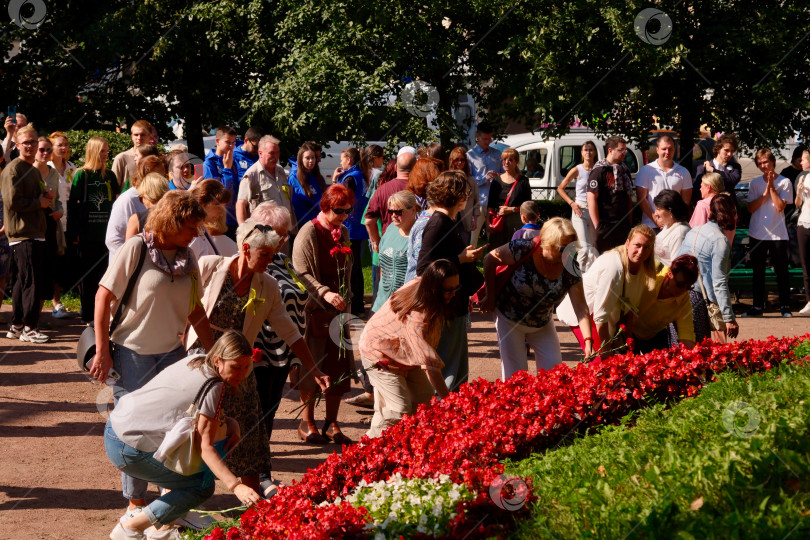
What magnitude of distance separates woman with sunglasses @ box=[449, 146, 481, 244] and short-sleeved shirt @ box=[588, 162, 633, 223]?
1436 millimetres

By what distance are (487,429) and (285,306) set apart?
6.15 feet

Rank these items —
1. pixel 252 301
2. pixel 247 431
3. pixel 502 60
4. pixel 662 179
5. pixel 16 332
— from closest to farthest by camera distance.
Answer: pixel 247 431 < pixel 252 301 < pixel 16 332 < pixel 662 179 < pixel 502 60

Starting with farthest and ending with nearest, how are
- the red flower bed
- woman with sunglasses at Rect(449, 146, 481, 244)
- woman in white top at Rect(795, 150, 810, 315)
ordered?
woman in white top at Rect(795, 150, 810, 315) → woman with sunglasses at Rect(449, 146, 481, 244) → the red flower bed

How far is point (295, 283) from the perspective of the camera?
6977 millimetres

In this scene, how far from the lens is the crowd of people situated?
5383 mm

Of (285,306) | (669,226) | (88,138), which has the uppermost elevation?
(88,138)

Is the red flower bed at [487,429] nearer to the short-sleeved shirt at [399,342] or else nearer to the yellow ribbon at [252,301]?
the short-sleeved shirt at [399,342]

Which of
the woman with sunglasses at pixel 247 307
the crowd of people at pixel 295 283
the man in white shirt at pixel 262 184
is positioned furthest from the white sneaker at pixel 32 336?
the woman with sunglasses at pixel 247 307

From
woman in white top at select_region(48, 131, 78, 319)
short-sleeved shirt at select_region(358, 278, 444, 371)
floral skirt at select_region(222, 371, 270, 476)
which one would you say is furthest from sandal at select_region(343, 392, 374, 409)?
woman in white top at select_region(48, 131, 78, 319)

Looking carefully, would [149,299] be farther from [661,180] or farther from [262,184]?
[661,180]

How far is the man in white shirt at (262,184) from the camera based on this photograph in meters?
10.2

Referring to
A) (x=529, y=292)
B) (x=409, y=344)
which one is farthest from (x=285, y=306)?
(x=529, y=292)

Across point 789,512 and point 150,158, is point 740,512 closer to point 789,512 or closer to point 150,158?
point 789,512

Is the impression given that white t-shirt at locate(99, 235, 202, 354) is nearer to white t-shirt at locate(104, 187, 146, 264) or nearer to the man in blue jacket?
white t-shirt at locate(104, 187, 146, 264)
